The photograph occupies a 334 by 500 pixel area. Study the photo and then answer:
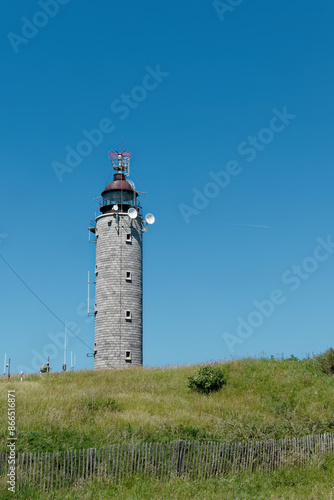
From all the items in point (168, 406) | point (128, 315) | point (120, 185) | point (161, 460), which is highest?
point (120, 185)

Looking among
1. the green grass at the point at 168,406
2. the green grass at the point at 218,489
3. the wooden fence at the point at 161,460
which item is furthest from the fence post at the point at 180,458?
the green grass at the point at 168,406

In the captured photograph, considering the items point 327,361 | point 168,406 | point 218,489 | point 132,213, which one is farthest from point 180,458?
point 132,213

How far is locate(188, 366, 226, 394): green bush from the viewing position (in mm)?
30891

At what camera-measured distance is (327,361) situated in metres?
33.6

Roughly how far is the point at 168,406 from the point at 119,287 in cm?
1943

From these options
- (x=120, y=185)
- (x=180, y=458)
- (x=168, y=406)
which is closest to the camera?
(x=180, y=458)

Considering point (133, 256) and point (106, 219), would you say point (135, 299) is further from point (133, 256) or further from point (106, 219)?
Answer: point (106, 219)

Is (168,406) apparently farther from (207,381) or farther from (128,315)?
(128,315)

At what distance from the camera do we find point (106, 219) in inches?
1857

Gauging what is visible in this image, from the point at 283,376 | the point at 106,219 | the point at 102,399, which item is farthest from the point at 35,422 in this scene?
the point at 106,219

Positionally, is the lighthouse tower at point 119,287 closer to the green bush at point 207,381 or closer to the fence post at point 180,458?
the green bush at point 207,381

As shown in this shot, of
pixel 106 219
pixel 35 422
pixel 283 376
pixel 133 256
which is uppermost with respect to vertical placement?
pixel 106 219

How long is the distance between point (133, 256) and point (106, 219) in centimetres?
430

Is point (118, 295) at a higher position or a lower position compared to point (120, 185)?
lower
